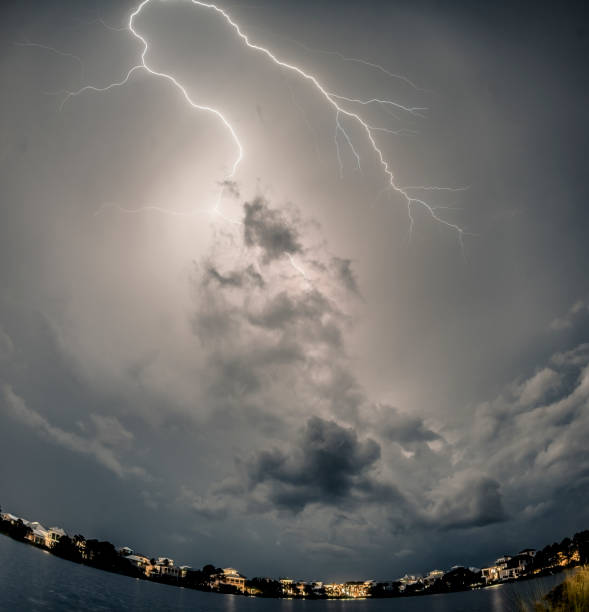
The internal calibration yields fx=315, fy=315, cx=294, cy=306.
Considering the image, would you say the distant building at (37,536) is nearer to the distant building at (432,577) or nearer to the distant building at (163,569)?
the distant building at (163,569)

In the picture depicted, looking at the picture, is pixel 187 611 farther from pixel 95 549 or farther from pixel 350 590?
pixel 350 590

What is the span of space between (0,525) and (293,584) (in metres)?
120

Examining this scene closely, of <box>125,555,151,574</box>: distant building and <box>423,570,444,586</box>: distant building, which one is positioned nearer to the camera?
<box>125,555,151,574</box>: distant building

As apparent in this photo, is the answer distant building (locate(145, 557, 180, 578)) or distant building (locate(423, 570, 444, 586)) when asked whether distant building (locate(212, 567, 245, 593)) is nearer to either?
distant building (locate(145, 557, 180, 578))

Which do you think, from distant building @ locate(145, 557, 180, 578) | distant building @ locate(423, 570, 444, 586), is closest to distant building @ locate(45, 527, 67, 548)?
distant building @ locate(145, 557, 180, 578)

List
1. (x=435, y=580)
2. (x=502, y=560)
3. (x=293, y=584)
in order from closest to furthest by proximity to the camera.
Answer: (x=502, y=560), (x=293, y=584), (x=435, y=580)

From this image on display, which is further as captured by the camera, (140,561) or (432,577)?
(432,577)

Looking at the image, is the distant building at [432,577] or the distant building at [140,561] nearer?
the distant building at [140,561]

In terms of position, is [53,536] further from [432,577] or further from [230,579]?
[432,577]

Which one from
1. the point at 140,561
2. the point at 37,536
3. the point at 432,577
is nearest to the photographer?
the point at 37,536

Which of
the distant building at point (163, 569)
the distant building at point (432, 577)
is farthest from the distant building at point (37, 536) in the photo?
the distant building at point (432, 577)

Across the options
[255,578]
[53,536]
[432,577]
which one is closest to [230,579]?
[255,578]

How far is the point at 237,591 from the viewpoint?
12988 centimetres

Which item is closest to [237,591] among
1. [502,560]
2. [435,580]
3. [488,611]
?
[435,580]
